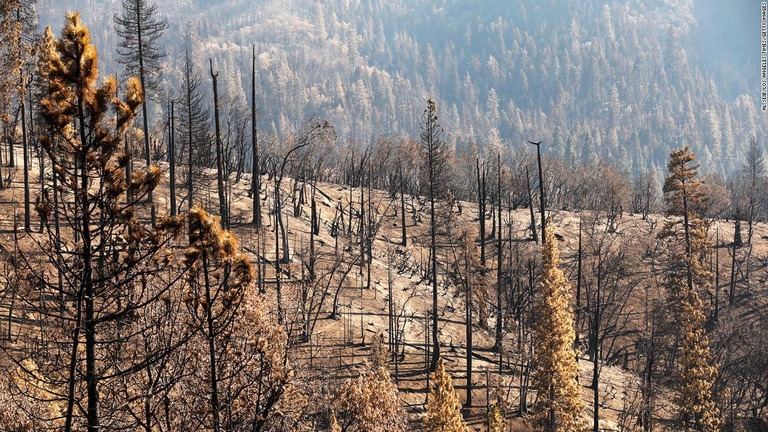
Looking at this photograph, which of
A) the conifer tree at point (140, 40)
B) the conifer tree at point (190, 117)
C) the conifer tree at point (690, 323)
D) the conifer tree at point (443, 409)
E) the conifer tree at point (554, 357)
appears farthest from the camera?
the conifer tree at point (190, 117)

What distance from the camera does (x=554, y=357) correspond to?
30875mm

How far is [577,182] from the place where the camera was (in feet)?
376

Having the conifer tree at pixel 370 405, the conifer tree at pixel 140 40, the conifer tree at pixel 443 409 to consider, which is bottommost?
the conifer tree at pixel 443 409

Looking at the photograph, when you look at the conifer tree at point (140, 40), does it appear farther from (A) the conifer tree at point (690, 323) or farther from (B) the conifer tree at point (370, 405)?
(A) the conifer tree at point (690, 323)

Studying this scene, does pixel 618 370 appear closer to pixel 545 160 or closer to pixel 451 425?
pixel 451 425

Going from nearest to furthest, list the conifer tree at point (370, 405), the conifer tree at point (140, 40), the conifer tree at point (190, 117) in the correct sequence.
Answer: the conifer tree at point (370, 405) → the conifer tree at point (140, 40) → the conifer tree at point (190, 117)

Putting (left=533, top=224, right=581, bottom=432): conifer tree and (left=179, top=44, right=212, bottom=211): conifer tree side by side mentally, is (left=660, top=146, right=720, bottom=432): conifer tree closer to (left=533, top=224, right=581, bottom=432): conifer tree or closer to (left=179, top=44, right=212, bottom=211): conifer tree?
(left=533, top=224, right=581, bottom=432): conifer tree

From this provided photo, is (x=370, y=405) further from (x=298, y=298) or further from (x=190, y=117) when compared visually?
(x=190, y=117)

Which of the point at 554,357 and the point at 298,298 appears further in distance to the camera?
the point at 554,357

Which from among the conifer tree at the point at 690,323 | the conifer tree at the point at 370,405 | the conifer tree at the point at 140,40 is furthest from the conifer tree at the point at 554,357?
the conifer tree at the point at 140,40

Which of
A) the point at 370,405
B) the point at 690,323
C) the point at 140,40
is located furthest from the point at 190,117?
the point at 690,323

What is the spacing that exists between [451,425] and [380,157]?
74.3m

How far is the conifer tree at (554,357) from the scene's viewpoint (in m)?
30.5

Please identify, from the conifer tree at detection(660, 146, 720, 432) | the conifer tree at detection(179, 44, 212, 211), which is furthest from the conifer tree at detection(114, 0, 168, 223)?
the conifer tree at detection(660, 146, 720, 432)
